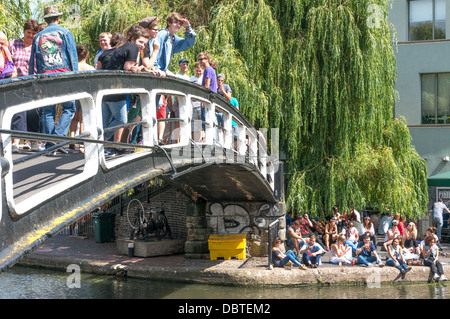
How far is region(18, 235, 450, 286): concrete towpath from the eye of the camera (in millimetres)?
13898

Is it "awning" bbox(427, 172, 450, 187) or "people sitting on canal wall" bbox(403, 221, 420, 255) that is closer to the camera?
"people sitting on canal wall" bbox(403, 221, 420, 255)

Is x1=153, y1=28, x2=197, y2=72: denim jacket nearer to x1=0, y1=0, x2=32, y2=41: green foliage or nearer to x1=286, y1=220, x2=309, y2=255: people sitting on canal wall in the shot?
x1=0, y1=0, x2=32, y2=41: green foliage

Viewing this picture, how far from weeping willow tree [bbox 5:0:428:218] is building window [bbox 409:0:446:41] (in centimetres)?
439

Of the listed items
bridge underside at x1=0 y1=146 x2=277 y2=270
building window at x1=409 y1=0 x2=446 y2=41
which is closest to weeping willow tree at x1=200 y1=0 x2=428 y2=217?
building window at x1=409 y1=0 x2=446 y2=41

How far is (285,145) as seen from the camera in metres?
16.5

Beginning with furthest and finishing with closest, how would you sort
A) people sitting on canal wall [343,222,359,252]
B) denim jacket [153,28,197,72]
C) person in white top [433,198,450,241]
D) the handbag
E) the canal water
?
person in white top [433,198,450,241]
people sitting on canal wall [343,222,359,252]
the canal water
denim jacket [153,28,197,72]
the handbag

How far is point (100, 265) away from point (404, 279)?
677cm

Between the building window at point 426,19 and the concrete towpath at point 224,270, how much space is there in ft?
25.9

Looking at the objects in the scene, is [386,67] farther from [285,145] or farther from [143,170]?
[143,170]

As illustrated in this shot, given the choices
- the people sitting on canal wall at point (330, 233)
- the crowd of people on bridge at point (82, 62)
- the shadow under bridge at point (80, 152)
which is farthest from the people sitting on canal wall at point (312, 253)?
the crowd of people on bridge at point (82, 62)

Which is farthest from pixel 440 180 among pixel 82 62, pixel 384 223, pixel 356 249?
pixel 82 62

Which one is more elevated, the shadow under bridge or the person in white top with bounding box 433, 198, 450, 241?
the shadow under bridge

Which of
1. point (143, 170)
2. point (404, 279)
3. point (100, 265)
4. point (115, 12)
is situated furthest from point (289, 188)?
point (143, 170)

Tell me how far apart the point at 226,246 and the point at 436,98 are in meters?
8.88
